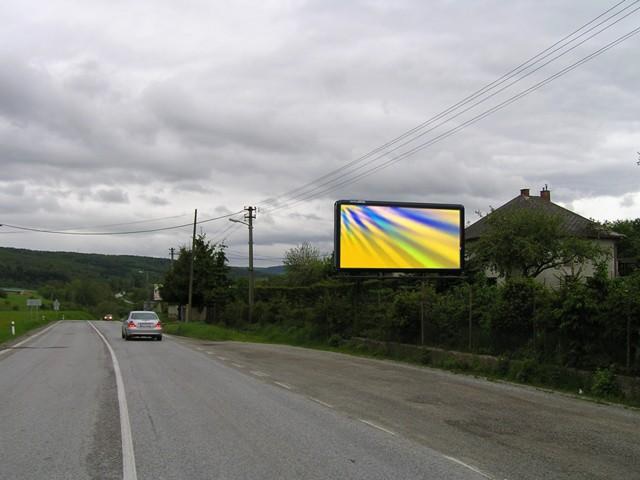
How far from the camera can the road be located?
6.81m

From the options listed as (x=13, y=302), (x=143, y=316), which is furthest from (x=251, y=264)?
(x=13, y=302)

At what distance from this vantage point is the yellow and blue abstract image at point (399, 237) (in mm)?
27078

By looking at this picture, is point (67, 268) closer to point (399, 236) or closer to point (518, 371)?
point (399, 236)

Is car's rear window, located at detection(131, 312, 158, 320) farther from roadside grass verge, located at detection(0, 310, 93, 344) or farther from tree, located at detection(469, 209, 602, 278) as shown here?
tree, located at detection(469, 209, 602, 278)

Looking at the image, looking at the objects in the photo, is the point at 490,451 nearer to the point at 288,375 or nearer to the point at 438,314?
the point at 288,375

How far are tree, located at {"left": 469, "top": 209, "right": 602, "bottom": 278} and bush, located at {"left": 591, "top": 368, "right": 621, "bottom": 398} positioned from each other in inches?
808

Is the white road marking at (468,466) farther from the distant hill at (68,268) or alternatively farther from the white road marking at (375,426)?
the distant hill at (68,268)

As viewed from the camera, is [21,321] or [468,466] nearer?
[468,466]

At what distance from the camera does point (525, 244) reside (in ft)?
110

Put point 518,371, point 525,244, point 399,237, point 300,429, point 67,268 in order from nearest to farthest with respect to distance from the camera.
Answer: point 300,429 → point 518,371 → point 399,237 → point 525,244 → point 67,268

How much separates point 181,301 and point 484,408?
5155cm

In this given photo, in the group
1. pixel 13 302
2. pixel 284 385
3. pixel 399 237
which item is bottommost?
pixel 13 302

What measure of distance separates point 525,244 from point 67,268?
146 metres

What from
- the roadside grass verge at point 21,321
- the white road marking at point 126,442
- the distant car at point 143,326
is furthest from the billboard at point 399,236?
the roadside grass verge at point 21,321
